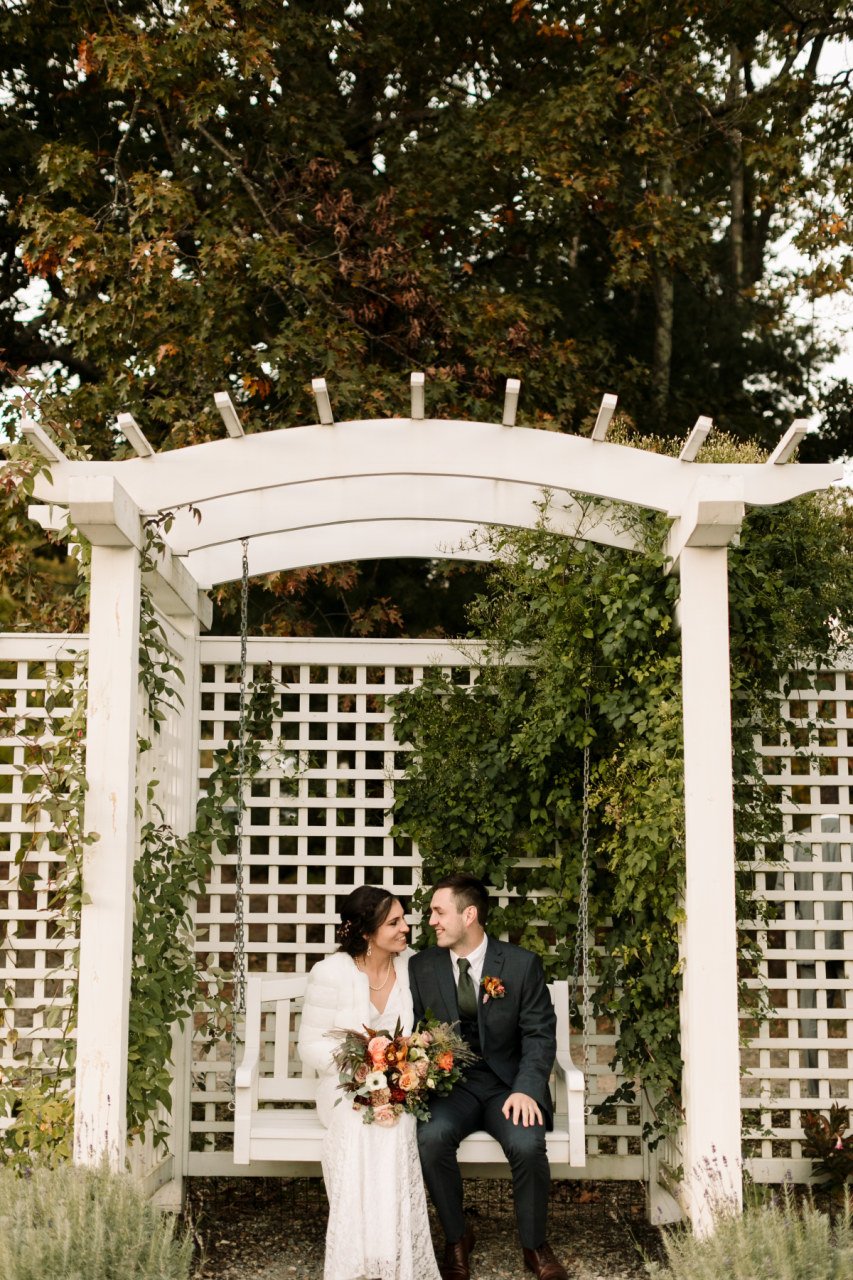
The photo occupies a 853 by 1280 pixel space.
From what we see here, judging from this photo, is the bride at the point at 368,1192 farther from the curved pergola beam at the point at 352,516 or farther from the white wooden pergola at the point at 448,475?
the curved pergola beam at the point at 352,516

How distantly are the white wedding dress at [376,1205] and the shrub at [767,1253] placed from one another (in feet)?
2.66

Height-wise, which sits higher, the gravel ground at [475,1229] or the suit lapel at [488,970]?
the suit lapel at [488,970]

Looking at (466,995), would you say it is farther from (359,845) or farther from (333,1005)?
(359,845)

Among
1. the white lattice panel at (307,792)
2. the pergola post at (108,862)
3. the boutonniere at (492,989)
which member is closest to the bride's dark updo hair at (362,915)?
the boutonniere at (492,989)

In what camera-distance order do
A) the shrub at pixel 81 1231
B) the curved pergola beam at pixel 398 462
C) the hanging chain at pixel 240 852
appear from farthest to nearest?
the hanging chain at pixel 240 852 → the curved pergola beam at pixel 398 462 → the shrub at pixel 81 1231

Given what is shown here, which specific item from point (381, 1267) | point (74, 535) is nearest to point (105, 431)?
point (74, 535)

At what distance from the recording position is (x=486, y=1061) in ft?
13.7

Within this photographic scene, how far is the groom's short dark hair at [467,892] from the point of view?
14.1 ft

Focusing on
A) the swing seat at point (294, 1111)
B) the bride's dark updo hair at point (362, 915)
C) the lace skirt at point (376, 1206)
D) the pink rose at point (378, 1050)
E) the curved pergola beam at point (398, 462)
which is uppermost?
the curved pergola beam at point (398, 462)

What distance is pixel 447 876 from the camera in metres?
4.60

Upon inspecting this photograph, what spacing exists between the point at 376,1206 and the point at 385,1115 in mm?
255

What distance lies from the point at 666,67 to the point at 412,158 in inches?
69.9

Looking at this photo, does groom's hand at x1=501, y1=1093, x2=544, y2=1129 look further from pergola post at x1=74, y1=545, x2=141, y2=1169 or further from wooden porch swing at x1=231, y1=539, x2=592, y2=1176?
pergola post at x1=74, y1=545, x2=141, y2=1169

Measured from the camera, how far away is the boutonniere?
4152 millimetres
